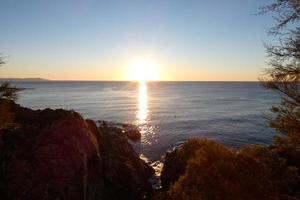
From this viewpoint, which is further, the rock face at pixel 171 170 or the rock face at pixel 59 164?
the rock face at pixel 171 170

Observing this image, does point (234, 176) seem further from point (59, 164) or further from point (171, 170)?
point (171, 170)

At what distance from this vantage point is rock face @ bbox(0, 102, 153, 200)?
26.1 metres

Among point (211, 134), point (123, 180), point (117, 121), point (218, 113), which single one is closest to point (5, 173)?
point (123, 180)

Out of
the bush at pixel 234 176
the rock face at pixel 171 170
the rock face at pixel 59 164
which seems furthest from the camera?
the rock face at pixel 171 170

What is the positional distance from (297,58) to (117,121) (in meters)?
77.1

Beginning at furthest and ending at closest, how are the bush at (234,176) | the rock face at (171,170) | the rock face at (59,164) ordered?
the rock face at (171,170) < the rock face at (59,164) < the bush at (234,176)

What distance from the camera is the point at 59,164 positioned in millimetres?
27547

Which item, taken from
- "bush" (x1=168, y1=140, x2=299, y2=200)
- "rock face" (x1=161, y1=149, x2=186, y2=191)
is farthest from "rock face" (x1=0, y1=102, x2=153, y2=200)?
"bush" (x1=168, y1=140, x2=299, y2=200)

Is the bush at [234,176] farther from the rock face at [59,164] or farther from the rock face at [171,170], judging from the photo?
the rock face at [171,170]

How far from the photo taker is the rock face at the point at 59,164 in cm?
2611

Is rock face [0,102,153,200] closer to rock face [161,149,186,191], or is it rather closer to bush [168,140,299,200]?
rock face [161,149,186,191]

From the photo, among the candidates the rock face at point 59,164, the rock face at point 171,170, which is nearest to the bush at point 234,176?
the rock face at point 59,164

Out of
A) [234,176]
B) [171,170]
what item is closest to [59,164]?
[171,170]

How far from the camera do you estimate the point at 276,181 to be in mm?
16516
